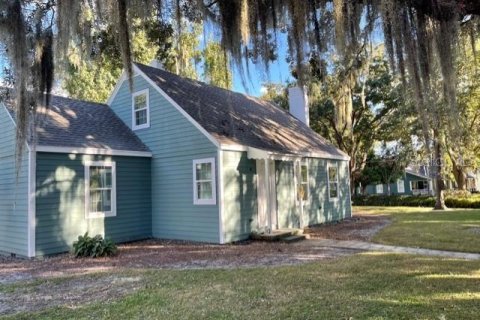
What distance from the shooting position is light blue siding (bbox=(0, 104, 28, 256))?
9.16 m

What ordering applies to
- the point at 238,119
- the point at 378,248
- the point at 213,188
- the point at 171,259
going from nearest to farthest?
the point at 171,259 < the point at 378,248 < the point at 213,188 < the point at 238,119

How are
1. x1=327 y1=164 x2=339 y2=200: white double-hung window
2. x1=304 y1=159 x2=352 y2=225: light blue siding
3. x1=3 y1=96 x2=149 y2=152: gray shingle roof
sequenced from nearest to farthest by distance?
x1=3 y1=96 x2=149 y2=152: gray shingle roof < x1=304 y1=159 x2=352 y2=225: light blue siding < x1=327 y1=164 x2=339 y2=200: white double-hung window

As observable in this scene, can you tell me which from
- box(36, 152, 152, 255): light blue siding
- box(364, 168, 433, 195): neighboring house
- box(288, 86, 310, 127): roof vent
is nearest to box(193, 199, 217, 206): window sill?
box(36, 152, 152, 255): light blue siding

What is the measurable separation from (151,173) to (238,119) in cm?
317

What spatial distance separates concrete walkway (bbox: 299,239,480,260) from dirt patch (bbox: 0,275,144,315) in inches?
191

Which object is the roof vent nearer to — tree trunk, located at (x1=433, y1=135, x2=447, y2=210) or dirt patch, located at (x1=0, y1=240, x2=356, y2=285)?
tree trunk, located at (x1=433, y1=135, x2=447, y2=210)

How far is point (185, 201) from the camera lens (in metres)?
10.7

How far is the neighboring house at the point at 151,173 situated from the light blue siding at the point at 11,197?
1.0 inches

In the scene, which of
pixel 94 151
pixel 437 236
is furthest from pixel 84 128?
pixel 437 236

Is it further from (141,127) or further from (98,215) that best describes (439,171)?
(98,215)

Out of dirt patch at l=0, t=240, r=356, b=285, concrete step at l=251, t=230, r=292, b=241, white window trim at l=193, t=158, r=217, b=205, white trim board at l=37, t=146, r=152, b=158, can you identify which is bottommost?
dirt patch at l=0, t=240, r=356, b=285

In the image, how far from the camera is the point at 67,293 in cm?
565

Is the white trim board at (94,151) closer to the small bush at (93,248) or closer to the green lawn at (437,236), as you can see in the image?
the small bush at (93,248)

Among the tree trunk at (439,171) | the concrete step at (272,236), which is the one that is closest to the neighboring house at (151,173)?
the concrete step at (272,236)
